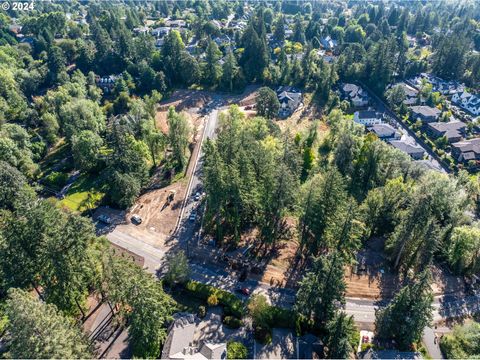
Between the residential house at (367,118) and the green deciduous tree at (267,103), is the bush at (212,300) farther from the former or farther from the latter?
the residential house at (367,118)

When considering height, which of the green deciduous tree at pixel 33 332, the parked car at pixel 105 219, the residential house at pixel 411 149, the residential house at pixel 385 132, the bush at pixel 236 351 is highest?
the green deciduous tree at pixel 33 332

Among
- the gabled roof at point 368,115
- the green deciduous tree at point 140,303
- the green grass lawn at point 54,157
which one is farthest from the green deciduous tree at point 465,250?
the green grass lawn at point 54,157

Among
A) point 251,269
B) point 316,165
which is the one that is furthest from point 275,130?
point 251,269

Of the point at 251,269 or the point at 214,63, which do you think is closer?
the point at 251,269

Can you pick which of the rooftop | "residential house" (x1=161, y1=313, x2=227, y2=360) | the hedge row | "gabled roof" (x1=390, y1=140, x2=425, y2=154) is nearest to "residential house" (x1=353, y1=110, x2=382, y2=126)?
"gabled roof" (x1=390, y1=140, x2=425, y2=154)

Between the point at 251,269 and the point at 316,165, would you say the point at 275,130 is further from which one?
the point at 251,269

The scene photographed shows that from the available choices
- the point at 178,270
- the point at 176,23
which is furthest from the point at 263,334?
the point at 176,23
